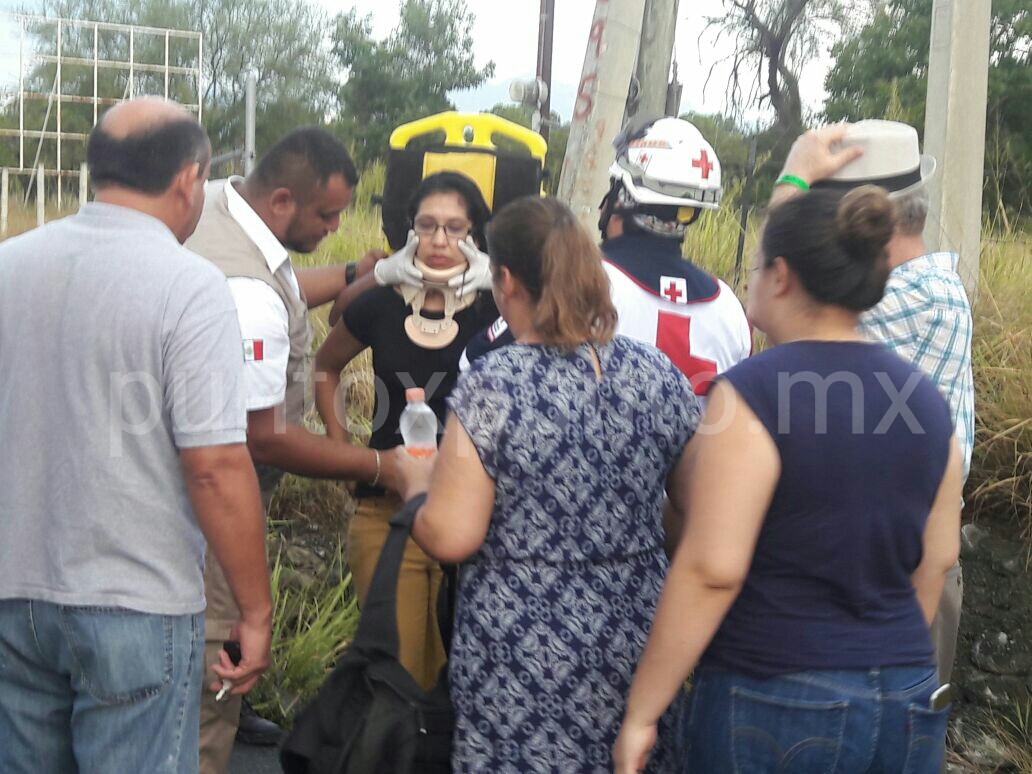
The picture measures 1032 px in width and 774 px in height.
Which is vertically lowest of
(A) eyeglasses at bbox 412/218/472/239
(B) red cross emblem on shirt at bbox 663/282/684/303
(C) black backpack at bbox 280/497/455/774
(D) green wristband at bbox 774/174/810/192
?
(C) black backpack at bbox 280/497/455/774

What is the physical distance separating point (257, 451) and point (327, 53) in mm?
38750

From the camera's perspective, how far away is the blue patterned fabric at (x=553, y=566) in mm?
2768

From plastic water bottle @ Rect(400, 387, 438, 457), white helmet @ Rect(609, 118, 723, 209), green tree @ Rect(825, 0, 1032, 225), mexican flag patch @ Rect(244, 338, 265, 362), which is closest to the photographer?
mexican flag patch @ Rect(244, 338, 265, 362)

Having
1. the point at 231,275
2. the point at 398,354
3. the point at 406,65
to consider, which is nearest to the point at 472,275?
the point at 398,354

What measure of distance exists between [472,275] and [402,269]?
0.73 feet

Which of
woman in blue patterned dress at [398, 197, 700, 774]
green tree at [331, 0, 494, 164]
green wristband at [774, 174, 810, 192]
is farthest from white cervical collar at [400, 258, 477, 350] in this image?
green tree at [331, 0, 494, 164]

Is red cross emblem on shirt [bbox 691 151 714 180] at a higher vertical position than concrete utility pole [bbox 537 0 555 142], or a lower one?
lower

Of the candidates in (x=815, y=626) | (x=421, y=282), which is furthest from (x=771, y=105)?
(x=815, y=626)

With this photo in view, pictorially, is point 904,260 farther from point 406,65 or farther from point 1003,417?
point 406,65

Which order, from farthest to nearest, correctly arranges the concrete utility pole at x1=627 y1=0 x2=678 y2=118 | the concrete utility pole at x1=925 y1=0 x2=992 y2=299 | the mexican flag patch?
the concrete utility pole at x1=627 y1=0 x2=678 y2=118, the concrete utility pole at x1=925 y1=0 x2=992 y2=299, the mexican flag patch

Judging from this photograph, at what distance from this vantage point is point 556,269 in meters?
2.87

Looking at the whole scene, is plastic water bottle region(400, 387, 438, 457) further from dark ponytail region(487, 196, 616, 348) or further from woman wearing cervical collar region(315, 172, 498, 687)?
dark ponytail region(487, 196, 616, 348)

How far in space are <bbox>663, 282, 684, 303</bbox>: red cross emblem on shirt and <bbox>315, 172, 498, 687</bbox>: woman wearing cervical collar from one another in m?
0.80

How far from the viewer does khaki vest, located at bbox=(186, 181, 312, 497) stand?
3441 mm
